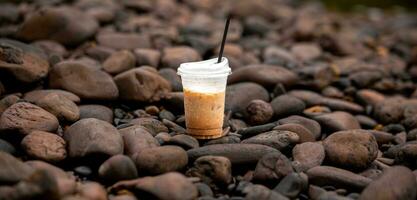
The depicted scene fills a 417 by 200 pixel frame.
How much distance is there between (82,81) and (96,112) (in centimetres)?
35

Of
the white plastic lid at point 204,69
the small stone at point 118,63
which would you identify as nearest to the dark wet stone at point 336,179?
the white plastic lid at point 204,69

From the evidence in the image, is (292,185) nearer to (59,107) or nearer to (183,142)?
(183,142)

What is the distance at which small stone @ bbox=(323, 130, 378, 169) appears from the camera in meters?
3.30

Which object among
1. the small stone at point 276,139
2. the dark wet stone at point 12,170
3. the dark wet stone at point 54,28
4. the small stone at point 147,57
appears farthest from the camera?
the dark wet stone at point 54,28

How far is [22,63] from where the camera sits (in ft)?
12.8

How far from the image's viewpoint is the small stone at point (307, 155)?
10.7 ft

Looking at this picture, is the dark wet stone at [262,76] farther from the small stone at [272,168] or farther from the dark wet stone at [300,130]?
the small stone at [272,168]

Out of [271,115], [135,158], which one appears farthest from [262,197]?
[271,115]

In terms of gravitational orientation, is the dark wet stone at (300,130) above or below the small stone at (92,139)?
below

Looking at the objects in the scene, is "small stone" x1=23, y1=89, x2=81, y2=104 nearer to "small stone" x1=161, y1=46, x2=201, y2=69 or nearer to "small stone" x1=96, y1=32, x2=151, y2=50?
"small stone" x1=161, y1=46, x2=201, y2=69

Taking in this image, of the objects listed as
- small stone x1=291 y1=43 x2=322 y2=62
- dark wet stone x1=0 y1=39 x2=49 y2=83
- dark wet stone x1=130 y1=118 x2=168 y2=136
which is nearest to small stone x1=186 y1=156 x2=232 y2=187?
dark wet stone x1=130 y1=118 x2=168 y2=136

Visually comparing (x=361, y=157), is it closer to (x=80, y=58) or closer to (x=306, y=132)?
(x=306, y=132)

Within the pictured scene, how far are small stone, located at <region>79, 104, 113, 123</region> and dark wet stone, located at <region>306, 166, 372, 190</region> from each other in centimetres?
156

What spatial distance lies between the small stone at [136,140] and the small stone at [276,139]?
0.67 meters
